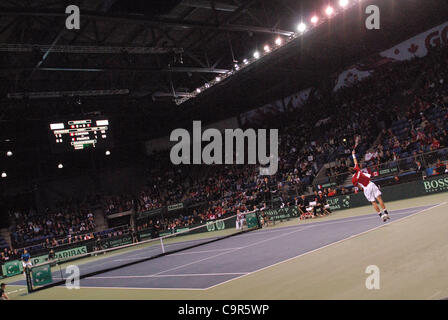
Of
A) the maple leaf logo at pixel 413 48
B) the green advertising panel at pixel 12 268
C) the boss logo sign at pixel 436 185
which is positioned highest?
the maple leaf logo at pixel 413 48

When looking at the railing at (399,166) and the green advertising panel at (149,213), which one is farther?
the green advertising panel at (149,213)

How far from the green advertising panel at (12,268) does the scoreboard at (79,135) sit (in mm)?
11352

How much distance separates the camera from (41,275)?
55.3 ft

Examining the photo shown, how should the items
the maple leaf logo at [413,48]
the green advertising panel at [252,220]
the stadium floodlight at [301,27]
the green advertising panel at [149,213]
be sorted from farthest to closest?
the green advertising panel at [149,213] → the maple leaf logo at [413,48] → the green advertising panel at [252,220] → the stadium floodlight at [301,27]

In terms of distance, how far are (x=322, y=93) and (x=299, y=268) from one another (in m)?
29.6

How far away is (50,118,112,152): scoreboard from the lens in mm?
25641

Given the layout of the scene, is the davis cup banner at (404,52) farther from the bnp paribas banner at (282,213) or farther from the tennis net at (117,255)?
the tennis net at (117,255)

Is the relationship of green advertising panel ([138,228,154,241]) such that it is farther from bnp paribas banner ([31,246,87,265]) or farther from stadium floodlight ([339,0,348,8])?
stadium floodlight ([339,0,348,8])

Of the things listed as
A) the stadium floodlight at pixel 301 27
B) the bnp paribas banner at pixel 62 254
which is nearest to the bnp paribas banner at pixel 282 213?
the stadium floodlight at pixel 301 27

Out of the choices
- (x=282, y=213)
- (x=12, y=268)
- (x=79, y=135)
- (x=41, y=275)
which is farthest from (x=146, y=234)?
(x=41, y=275)

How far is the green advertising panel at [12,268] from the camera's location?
3058cm

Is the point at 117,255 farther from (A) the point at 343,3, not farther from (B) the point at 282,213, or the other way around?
(A) the point at 343,3

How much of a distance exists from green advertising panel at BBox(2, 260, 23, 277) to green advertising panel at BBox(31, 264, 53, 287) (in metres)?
16.4
